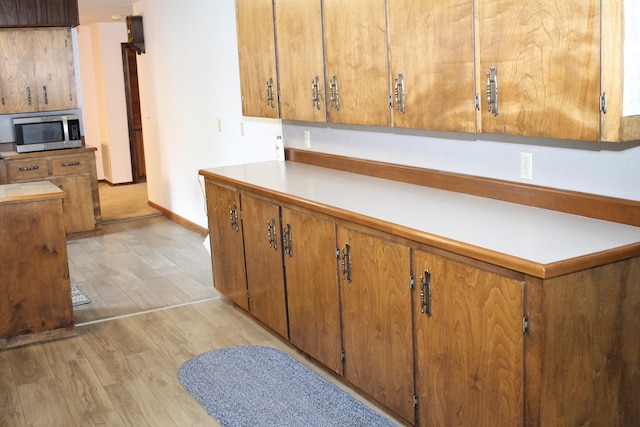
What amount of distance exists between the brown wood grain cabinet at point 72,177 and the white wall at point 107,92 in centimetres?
302

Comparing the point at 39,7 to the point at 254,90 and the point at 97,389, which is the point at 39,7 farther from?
the point at 97,389

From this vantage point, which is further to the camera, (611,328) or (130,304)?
(130,304)

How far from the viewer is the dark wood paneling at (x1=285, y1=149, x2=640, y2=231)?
255cm

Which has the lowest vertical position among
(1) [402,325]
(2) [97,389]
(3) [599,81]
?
(2) [97,389]

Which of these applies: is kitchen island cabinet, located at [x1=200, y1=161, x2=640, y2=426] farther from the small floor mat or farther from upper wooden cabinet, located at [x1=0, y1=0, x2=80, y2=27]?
upper wooden cabinet, located at [x1=0, y1=0, x2=80, y2=27]

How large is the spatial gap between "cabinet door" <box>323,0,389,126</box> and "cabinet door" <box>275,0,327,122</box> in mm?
99

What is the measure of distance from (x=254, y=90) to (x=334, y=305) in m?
1.81

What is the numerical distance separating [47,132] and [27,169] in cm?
43

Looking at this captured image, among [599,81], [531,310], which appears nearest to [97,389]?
[531,310]

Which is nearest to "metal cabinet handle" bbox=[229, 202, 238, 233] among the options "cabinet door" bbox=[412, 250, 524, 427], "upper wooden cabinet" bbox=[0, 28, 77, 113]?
"cabinet door" bbox=[412, 250, 524, 427]

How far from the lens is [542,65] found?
2.40m

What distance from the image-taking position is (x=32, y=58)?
679 cm

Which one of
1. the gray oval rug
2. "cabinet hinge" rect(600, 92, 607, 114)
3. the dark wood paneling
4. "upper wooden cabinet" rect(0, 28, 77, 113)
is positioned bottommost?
the gray oval rug

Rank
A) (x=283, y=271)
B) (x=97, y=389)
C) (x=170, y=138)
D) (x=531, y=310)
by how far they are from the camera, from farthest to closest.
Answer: (x=170, y=138), (x=283, y=271), (x=97, y=389), (x=531, y=310)
